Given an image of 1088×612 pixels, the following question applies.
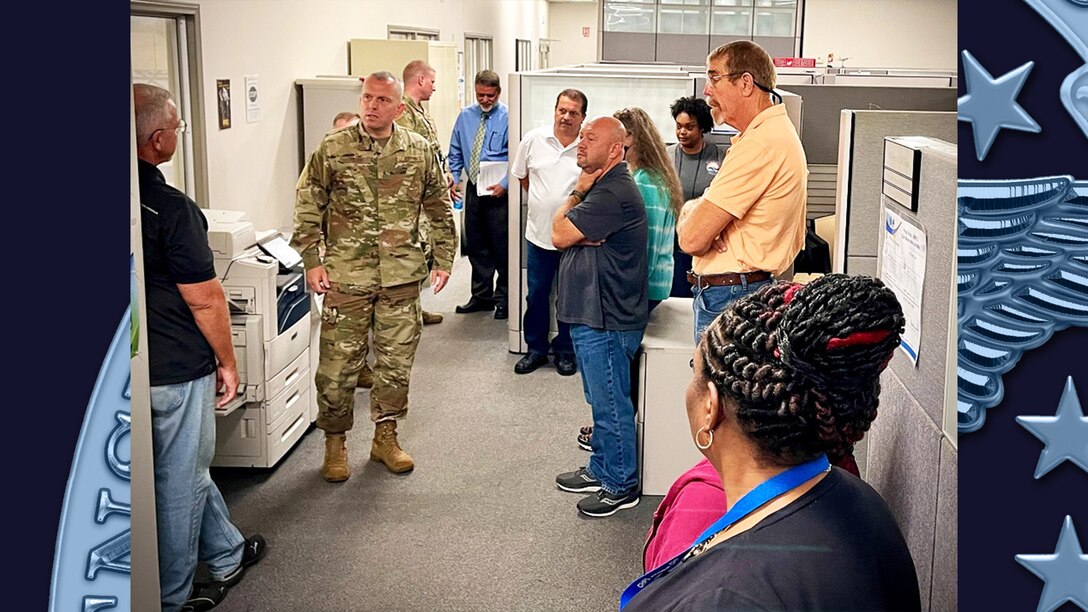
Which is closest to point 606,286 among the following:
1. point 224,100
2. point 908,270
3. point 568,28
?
point 908,270

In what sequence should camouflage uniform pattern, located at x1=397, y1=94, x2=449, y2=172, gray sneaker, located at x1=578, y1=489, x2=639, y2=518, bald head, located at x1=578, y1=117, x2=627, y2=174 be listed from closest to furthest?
bald head, located at x1=578, y1=117, x2=627, y2=174 < gray sneaker, located at x1=578, y1=489, x2=639, y2=518 < camouflage uniform pattern, located at x1=397, y1=94, x2=449, y2=172

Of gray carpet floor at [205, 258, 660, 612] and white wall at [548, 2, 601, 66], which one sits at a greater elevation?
white wall at [548, 2, 601, 66]

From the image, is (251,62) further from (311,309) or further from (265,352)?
(265,352)

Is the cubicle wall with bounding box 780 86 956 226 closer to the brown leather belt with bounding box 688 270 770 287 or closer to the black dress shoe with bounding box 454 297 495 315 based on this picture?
the black dress shoe with bounding box 454 297 495 315

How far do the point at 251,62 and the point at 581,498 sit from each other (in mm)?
2129

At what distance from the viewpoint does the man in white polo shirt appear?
3811 millimetres

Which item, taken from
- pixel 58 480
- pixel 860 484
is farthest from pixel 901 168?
pixel 58 480

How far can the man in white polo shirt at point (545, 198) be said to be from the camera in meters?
3.81

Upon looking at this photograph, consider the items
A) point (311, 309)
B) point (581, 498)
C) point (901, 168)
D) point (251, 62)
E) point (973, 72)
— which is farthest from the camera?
point (251, 62)

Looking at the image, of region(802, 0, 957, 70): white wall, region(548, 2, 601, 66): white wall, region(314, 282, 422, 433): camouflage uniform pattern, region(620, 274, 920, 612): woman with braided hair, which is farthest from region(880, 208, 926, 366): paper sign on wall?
region(548, 2, 601, 66): white wall

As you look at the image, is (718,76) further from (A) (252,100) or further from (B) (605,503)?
(A) (252,100)

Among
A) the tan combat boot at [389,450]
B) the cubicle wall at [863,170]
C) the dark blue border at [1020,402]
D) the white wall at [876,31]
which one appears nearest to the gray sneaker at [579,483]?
the tan combat boot at [389,450]

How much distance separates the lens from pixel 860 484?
1.05 meters

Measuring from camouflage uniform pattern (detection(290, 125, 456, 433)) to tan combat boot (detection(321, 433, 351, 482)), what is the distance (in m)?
0.05
